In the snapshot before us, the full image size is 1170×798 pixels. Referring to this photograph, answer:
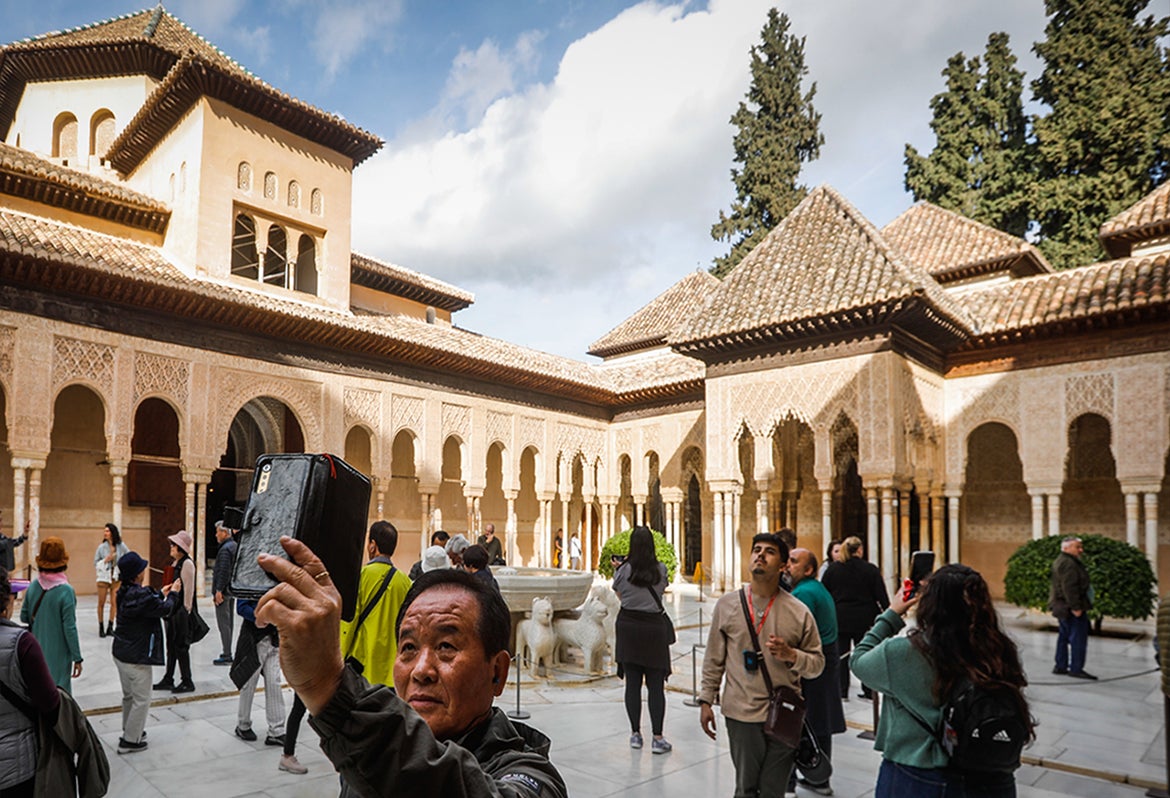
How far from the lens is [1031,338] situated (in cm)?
1475

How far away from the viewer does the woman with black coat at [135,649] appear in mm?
5355

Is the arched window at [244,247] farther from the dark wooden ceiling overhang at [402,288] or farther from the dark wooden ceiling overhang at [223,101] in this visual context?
the dark wooden ceiling overhang at [402,288]

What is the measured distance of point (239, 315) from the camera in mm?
14469

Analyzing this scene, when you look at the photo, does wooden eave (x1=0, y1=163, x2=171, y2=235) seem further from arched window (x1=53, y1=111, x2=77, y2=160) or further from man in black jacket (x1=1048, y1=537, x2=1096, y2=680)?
man in black jacket (x1=1048, y1=537, x2=1096, y2=680)

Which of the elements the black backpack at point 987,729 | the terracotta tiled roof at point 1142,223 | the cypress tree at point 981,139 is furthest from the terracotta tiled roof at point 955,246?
the black backpack at point 987,729

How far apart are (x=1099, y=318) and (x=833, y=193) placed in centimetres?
586

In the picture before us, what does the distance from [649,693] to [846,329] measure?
10.5 m

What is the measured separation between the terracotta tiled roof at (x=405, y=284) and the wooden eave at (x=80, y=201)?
5.08 meters

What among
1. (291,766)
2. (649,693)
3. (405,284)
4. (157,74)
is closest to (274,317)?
(405,284)

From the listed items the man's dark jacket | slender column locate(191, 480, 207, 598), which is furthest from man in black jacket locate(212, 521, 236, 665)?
the man's dark jacket

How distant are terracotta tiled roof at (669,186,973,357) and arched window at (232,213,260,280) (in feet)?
32.0

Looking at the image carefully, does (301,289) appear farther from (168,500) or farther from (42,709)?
(42,709)

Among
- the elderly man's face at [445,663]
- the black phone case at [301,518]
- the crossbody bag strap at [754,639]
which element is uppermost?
the black phone case at [301,518]

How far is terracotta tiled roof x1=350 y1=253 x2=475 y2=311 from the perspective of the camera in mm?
21172
